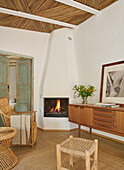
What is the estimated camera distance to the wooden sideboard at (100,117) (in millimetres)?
2680

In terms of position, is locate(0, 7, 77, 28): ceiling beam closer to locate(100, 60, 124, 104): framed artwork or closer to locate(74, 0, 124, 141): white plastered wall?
locate(74, 0, 124, 141): white plastered wall

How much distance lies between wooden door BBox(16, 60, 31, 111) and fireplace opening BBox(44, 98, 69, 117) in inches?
25.6

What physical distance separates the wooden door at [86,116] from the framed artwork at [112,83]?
497 millimetres

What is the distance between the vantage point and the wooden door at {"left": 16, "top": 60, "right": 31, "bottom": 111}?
4.66 m

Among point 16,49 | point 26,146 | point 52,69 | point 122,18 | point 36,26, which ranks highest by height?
point 36,26

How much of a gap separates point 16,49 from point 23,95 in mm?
1445

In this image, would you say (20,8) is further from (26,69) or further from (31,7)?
(26,69)

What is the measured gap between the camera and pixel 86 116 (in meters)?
3.38

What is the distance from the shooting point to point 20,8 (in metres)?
3.37

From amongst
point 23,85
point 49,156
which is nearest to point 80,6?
point 23,85

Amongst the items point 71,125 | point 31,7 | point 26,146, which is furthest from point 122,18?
point 26,146

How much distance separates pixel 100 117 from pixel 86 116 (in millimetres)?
421

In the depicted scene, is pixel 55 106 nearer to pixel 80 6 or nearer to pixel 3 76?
pixel 3 76

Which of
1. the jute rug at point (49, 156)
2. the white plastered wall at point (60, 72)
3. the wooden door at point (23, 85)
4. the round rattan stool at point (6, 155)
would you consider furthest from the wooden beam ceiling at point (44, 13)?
the jute rug at point (49, 156)
